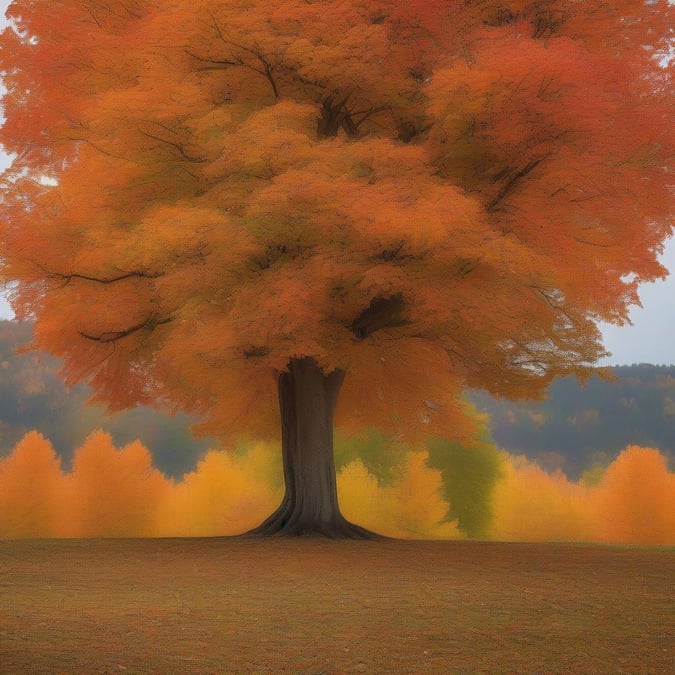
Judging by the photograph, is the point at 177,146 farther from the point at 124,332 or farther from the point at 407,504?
the point at 407,504

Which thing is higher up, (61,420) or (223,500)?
(61,420)

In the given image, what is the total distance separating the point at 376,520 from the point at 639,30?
102 ft

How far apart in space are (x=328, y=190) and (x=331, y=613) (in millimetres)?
7644

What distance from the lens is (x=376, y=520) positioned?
4734cm

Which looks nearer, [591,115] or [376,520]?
[591,115]

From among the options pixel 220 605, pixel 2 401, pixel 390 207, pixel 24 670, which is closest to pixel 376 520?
pixel 390 207

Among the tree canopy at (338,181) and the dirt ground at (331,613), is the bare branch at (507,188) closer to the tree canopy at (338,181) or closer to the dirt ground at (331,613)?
the tree canopy at (338,181)

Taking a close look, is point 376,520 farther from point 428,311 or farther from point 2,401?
point 2,401

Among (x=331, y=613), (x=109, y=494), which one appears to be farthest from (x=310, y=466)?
(x=109, y=494)

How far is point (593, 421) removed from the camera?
5733 inches

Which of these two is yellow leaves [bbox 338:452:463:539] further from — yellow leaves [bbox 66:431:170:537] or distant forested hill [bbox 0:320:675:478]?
distant forested hill [bbox 0:320:675:478]

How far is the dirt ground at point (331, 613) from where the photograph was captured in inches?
326

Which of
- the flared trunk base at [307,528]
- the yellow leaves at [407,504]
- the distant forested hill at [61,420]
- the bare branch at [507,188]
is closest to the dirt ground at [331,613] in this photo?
the flared trunk base at [307,528]

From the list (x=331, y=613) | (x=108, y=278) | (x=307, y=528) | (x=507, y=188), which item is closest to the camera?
(x=331, y=613)
